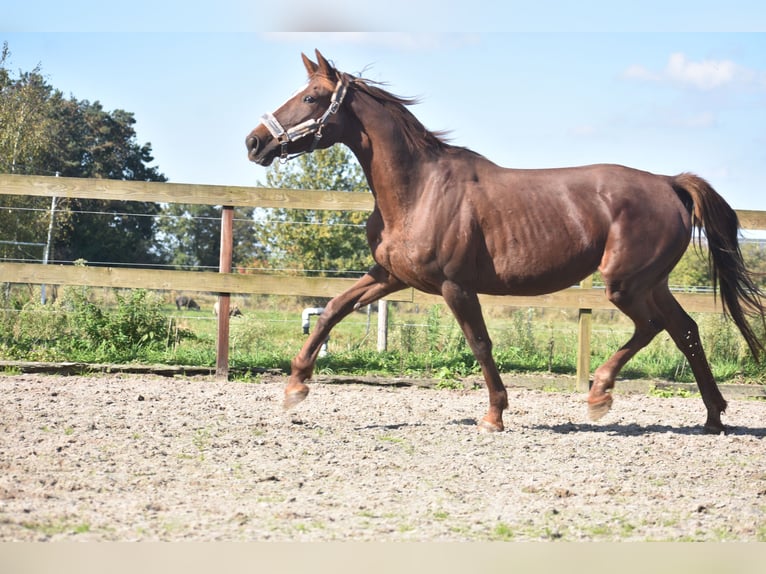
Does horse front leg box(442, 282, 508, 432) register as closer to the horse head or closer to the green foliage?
the horse head

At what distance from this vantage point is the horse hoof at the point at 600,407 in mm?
5086

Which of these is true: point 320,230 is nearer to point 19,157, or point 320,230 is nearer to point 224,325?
point 19,157

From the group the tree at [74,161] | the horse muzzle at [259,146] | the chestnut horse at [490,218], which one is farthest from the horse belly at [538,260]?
the tree at [74,161]

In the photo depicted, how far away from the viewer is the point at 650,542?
2.86m

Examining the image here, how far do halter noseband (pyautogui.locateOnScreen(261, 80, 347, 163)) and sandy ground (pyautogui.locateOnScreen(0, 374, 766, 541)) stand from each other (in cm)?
179

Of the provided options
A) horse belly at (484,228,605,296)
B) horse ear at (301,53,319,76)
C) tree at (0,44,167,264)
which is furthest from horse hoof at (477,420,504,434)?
tree at (0,44,167,264)

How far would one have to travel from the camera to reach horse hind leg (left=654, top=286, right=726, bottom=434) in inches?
211

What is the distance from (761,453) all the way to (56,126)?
3211cm

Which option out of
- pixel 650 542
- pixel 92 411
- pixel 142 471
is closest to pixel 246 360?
pixel 92 411

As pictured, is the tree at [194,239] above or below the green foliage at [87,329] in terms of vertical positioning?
above

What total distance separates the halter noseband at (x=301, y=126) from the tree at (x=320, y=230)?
17.8 metres

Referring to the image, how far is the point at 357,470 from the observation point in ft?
13.1

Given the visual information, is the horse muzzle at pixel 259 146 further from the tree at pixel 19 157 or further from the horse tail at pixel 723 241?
the tree at pixel 19 157

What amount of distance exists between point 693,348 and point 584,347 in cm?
185
